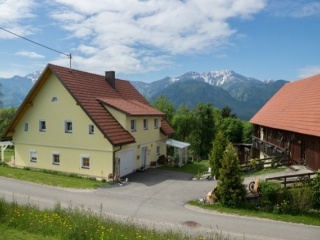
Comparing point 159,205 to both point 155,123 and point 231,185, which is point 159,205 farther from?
point 155,123

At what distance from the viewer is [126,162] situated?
27125 mm

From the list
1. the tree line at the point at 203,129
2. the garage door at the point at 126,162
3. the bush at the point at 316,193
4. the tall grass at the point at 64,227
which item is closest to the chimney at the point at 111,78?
the garage door at the point at 126,162

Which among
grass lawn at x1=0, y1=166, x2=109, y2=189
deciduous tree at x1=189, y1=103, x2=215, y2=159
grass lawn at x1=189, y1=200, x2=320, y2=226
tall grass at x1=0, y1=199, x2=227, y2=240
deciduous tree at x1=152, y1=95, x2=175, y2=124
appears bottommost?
grass lawn at x1=189, y1=200, x2=320, y2=226

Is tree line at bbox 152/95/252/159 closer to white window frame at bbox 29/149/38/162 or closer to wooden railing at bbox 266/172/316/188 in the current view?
white window frame at bbox 29/149/38/162

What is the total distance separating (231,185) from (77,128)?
556 inches

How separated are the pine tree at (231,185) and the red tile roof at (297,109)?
23.9ft

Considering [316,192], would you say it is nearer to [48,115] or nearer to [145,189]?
[145,189]

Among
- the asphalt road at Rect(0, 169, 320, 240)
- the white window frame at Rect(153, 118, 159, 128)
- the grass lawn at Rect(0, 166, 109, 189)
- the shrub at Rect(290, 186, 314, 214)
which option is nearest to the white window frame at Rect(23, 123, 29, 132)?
the grass lawn at Rect(0, 166, 109, 189)

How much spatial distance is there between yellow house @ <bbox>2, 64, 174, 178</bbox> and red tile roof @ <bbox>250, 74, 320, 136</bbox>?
40.8ft

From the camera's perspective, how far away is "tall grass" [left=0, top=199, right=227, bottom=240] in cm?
1067

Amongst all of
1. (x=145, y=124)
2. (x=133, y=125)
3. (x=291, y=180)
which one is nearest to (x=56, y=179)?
(x=133, y=125)

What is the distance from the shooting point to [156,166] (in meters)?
33.2

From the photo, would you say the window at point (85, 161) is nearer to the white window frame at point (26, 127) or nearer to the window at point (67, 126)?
the window at point (67, 126)

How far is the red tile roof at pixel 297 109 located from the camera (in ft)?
77.9
